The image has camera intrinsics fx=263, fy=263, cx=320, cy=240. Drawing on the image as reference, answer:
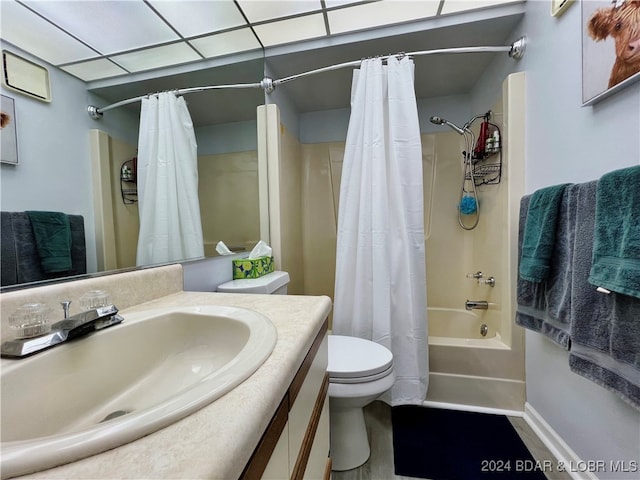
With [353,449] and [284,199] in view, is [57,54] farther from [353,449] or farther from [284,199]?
[353,449]

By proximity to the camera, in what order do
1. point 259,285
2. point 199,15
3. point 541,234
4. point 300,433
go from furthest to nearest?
point 259,285 < point 199,15 < point 541,234 < point 300,433

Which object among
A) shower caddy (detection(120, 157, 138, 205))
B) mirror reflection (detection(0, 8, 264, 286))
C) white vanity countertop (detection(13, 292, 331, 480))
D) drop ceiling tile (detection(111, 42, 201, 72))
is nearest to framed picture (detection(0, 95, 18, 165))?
mirror reflection (detection(0, 8, 264, 286))

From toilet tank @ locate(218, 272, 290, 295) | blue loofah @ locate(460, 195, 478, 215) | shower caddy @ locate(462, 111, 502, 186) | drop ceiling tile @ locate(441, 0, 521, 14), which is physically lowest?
toilet tank @ locate(218, 272, 290, 295)

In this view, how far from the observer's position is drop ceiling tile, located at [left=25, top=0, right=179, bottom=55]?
2.22 feet

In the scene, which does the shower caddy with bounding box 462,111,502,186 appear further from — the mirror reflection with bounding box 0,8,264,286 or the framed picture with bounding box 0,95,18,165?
the framed picture with bounding box 0,95,18,165

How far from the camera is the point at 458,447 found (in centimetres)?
123

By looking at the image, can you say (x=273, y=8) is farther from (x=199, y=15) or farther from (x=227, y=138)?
(x=227, y=138)

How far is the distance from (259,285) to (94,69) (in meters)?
0.99

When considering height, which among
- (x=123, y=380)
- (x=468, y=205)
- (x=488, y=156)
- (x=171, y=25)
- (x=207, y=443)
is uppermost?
(x=171, y=25)

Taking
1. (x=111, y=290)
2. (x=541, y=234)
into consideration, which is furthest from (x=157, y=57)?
(x=541, y=234)

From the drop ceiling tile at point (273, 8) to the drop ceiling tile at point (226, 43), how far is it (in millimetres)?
87

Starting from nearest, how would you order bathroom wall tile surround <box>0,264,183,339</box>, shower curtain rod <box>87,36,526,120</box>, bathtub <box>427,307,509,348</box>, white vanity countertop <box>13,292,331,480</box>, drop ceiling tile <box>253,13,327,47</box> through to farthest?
1. white vanity countertop <box>13,292,331,480</box>
2. bathroom wall tile surround <box>0,264,183,339</box>
3. shower curtain rod <box>87,36,526,120</box>
4. drop ceiling tile <box>253,13,327,47</box>
5. bathtub <box>427,307,509,348</box>

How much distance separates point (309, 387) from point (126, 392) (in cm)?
39

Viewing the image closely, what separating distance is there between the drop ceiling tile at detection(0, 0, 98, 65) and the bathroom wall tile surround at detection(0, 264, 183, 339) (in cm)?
55
